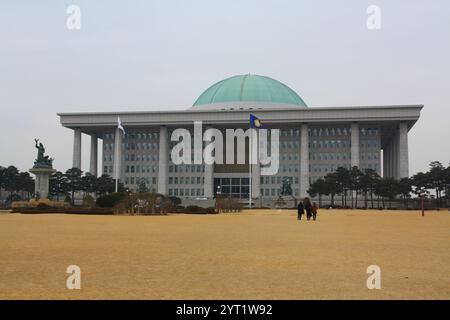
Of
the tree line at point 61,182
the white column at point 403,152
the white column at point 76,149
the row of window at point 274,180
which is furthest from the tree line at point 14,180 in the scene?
the white column at point 403,152

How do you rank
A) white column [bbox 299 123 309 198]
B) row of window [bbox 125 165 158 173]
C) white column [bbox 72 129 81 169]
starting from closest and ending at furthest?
1. white column [bbox 299 123 309 198]
2. white column [bbox 72 129 81 169]
3. row of window [bbox 125 165 158 173]

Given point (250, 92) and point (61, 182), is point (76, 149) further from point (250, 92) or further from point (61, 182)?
point (250, 92)

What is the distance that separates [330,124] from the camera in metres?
116

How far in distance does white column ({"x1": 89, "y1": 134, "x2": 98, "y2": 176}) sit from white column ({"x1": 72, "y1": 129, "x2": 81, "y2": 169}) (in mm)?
5393

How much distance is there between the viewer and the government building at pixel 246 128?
111m

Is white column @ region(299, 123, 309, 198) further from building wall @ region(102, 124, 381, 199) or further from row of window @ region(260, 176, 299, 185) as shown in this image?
row of window @ region(260, 176, 299, 185)

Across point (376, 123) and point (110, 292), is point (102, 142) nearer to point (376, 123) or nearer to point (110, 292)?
point (376, 123)

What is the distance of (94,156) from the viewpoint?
12425 cm

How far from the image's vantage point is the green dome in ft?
401

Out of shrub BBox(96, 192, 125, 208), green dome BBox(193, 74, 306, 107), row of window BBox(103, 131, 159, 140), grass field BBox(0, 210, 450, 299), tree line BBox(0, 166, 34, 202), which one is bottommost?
grass field BBox(0, 210, 450, 299)

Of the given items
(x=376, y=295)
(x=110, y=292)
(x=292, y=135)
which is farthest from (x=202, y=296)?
(x=292, y=135)

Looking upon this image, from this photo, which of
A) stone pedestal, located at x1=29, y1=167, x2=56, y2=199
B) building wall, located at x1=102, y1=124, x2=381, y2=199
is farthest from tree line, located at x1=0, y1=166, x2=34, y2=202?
building wall, located at x1=102, y1=124, x2=381, y2=199

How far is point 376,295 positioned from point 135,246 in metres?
9.64

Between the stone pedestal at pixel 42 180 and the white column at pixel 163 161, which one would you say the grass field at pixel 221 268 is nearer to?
the stone pedestal at pixel 42 180
